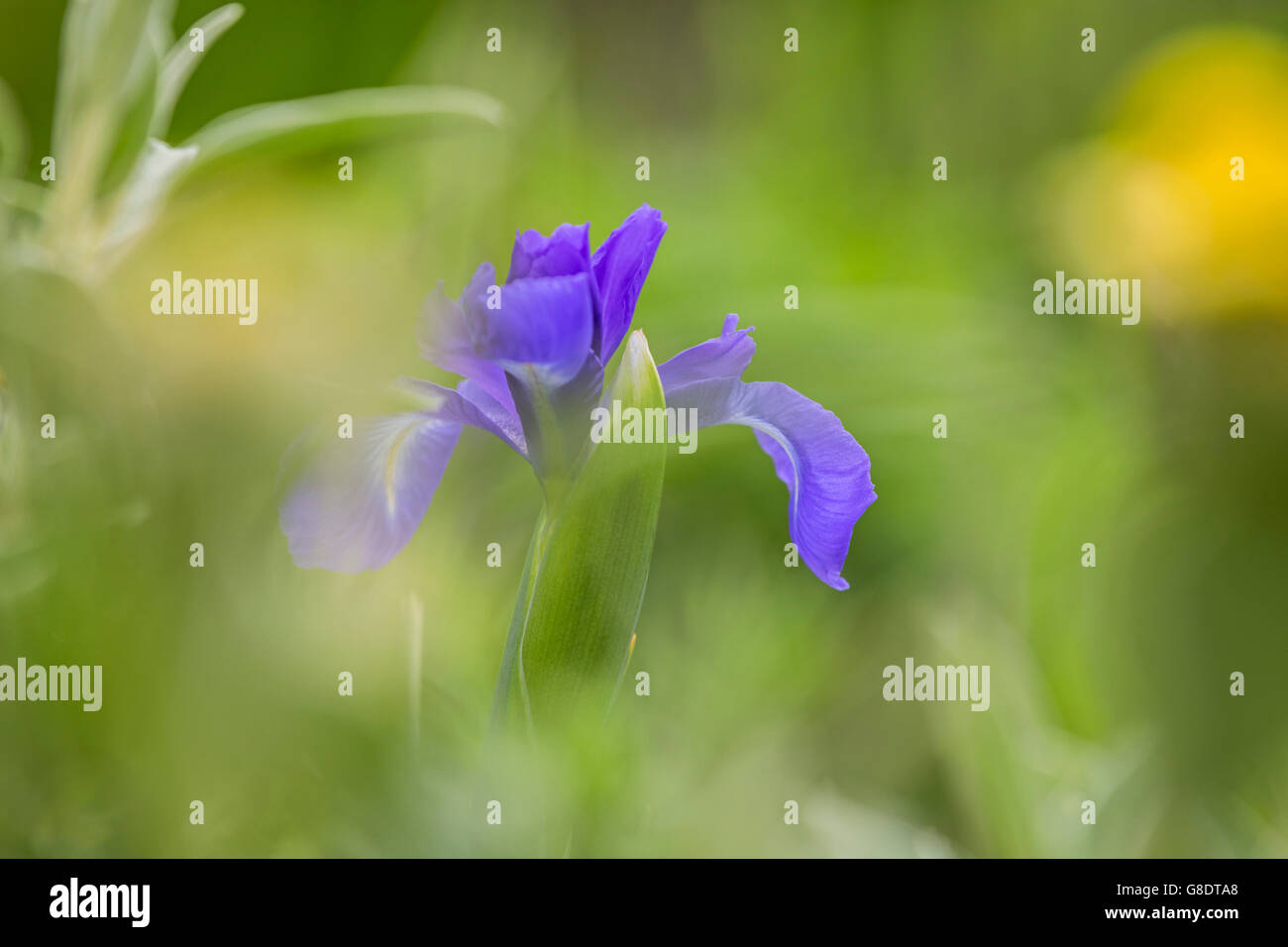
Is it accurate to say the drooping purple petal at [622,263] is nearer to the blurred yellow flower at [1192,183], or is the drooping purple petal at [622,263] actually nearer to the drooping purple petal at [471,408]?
the drooping purple petal at [471,408]

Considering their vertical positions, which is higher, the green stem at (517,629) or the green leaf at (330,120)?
the green leaf at (330,120)

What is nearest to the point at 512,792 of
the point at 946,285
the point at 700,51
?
the point at 946,285

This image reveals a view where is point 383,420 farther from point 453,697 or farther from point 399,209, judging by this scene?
point 399,209
